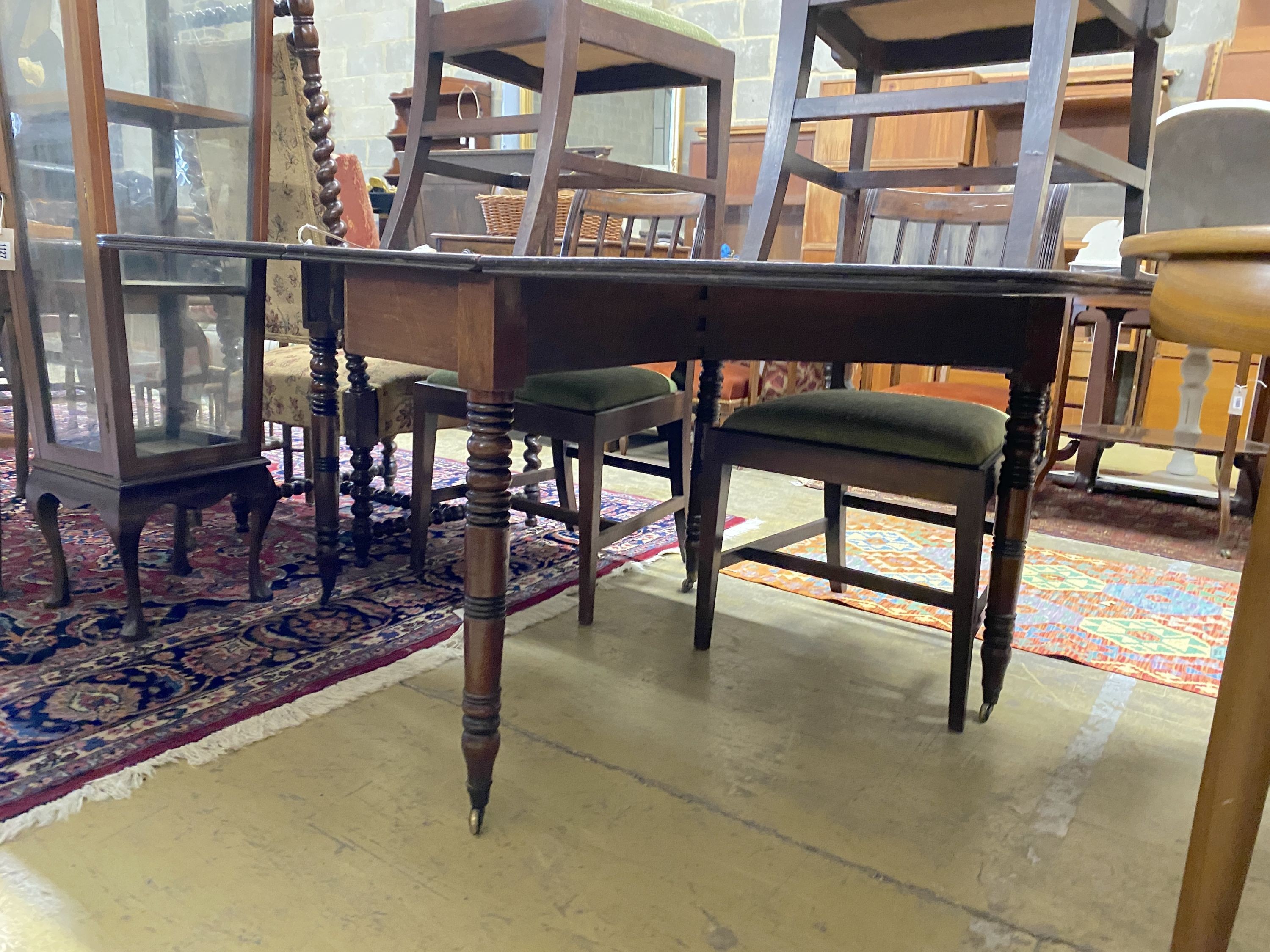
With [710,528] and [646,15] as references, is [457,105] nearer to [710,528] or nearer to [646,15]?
[646,15]

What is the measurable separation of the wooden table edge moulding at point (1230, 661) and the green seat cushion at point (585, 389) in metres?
1.11

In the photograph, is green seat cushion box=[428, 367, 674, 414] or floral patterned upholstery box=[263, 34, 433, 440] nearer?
green seat cushion box=[428, 367, 674, 414]

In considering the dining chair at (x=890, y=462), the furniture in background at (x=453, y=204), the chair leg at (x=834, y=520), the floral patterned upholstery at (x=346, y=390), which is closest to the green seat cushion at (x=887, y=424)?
the dining chair at (x=890, y=462)

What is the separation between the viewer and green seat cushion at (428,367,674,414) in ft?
5.60

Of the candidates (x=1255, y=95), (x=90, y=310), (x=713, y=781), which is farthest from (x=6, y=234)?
(x=1255, y=95)

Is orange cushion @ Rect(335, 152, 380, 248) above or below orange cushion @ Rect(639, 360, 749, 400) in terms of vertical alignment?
above

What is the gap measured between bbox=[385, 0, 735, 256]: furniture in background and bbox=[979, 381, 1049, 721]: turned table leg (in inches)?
31.7

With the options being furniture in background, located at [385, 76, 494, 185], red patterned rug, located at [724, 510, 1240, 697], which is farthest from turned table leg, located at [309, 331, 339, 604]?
furniture in background, located at [385, 76, 494, 185]

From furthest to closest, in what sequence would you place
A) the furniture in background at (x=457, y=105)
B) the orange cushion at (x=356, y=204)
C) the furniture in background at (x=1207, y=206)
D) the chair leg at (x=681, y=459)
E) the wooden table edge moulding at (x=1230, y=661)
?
the furniture in background at (x=457, y=105) → the orange cushion at (x=356, y=204) → the furniture in background at (x=1207, y=206) → the chair leg at (x=681, y=459) → the wooden table edge moulding at (x=1230, y=661)

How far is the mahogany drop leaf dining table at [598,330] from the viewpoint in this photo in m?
0.87

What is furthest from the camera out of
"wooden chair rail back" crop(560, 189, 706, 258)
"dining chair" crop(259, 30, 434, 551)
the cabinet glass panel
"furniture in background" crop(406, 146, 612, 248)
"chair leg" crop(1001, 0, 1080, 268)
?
"furniture in background" crop(406, 146, 612, 248)

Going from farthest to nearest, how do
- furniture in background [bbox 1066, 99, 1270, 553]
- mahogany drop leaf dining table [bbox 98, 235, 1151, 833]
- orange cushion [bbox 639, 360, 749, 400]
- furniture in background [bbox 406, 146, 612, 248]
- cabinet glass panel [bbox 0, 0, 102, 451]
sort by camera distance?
furniture in background [bbox 406, 146, 612, 248] < orange cushion [bbox 639, 360, 749, 400] < furniture in background [bbox 1066, 99, 1270, 553] < cabinet glass panel [bbox 0, 0, 102, 451] < mahogany drop leaf dining table [bbox 98, 235, 1151, 833]

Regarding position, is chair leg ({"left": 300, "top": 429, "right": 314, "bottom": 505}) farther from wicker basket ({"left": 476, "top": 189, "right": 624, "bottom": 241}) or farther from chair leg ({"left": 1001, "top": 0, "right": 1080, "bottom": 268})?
chair leg ({"left": 1001, "top": 0, "right": 1080, "bottom": 268})

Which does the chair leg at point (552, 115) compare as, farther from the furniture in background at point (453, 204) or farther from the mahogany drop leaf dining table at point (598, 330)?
the furniture in background at point (453, 204)
